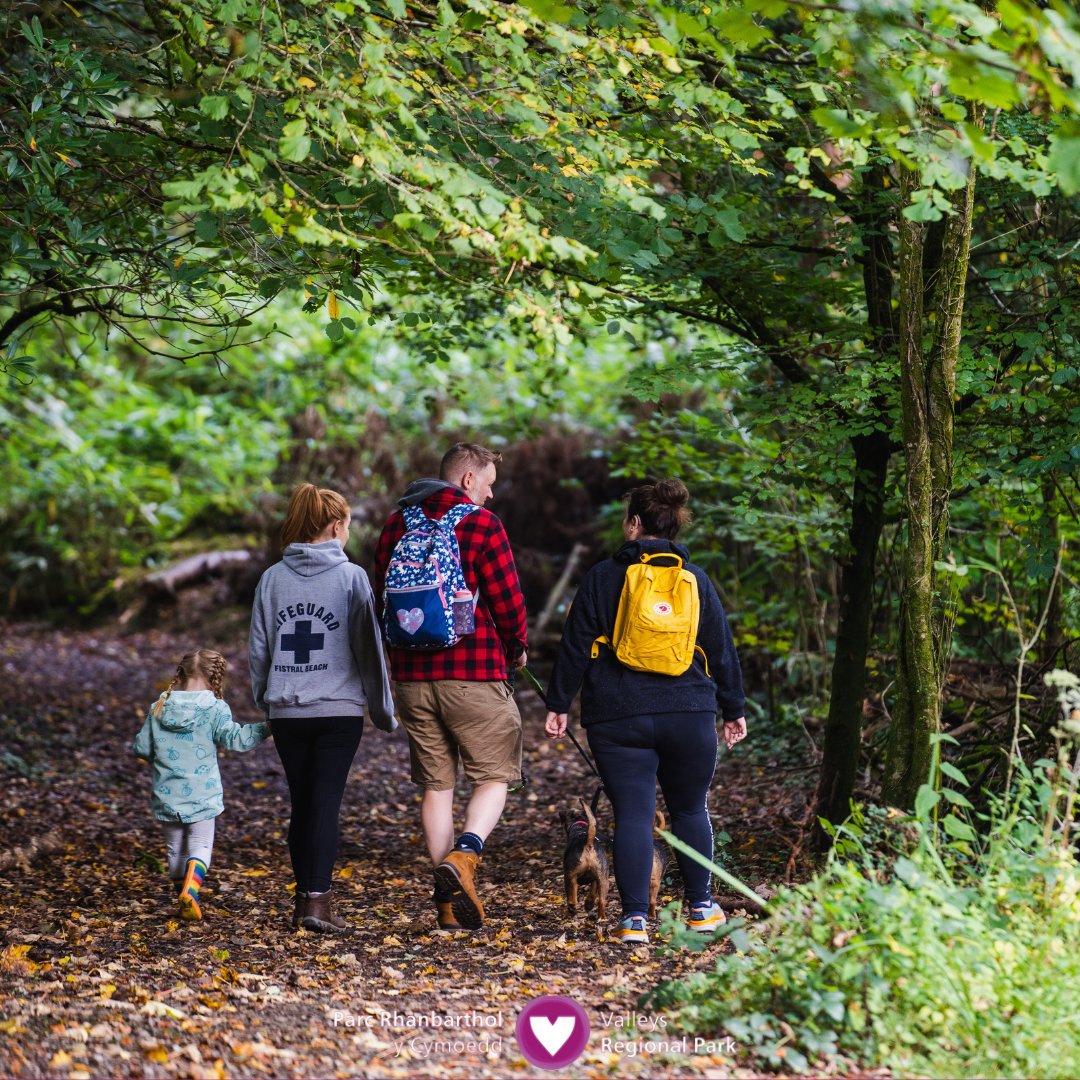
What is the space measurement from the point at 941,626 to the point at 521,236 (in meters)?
2.18

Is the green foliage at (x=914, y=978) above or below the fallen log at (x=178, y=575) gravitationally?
above

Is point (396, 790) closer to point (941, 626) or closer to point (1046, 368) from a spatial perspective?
point (941, 626)

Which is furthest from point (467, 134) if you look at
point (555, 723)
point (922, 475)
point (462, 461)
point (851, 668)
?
point (851, 668)

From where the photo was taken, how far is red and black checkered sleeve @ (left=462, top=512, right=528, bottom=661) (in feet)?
14.5

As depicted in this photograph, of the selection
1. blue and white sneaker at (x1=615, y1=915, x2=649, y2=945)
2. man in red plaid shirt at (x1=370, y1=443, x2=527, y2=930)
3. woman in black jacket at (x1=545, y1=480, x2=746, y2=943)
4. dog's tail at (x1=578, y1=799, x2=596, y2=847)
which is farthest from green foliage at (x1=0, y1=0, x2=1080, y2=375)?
blue and white sneaker at (x1=615, y1=915, x2=649, y2=945)

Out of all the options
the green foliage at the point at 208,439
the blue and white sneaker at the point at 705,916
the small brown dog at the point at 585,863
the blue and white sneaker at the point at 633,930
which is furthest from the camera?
the green foliage at the point at 208,439

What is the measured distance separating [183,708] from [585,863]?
177cm

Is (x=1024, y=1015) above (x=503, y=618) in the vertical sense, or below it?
below

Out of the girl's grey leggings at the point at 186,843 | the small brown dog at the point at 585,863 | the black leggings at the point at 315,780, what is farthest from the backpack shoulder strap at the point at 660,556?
the girl's grey leggings at the point at 186,843

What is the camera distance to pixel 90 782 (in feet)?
24.4

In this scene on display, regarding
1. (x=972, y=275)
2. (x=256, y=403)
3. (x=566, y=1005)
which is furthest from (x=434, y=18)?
(x=256, y=403)

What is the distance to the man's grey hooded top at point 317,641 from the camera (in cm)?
441

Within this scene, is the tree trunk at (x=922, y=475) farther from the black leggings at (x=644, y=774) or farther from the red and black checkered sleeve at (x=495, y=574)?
the red and black checkered sleeve at (x=495, y=574)

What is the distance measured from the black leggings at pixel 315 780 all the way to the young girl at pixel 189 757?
301 mm
